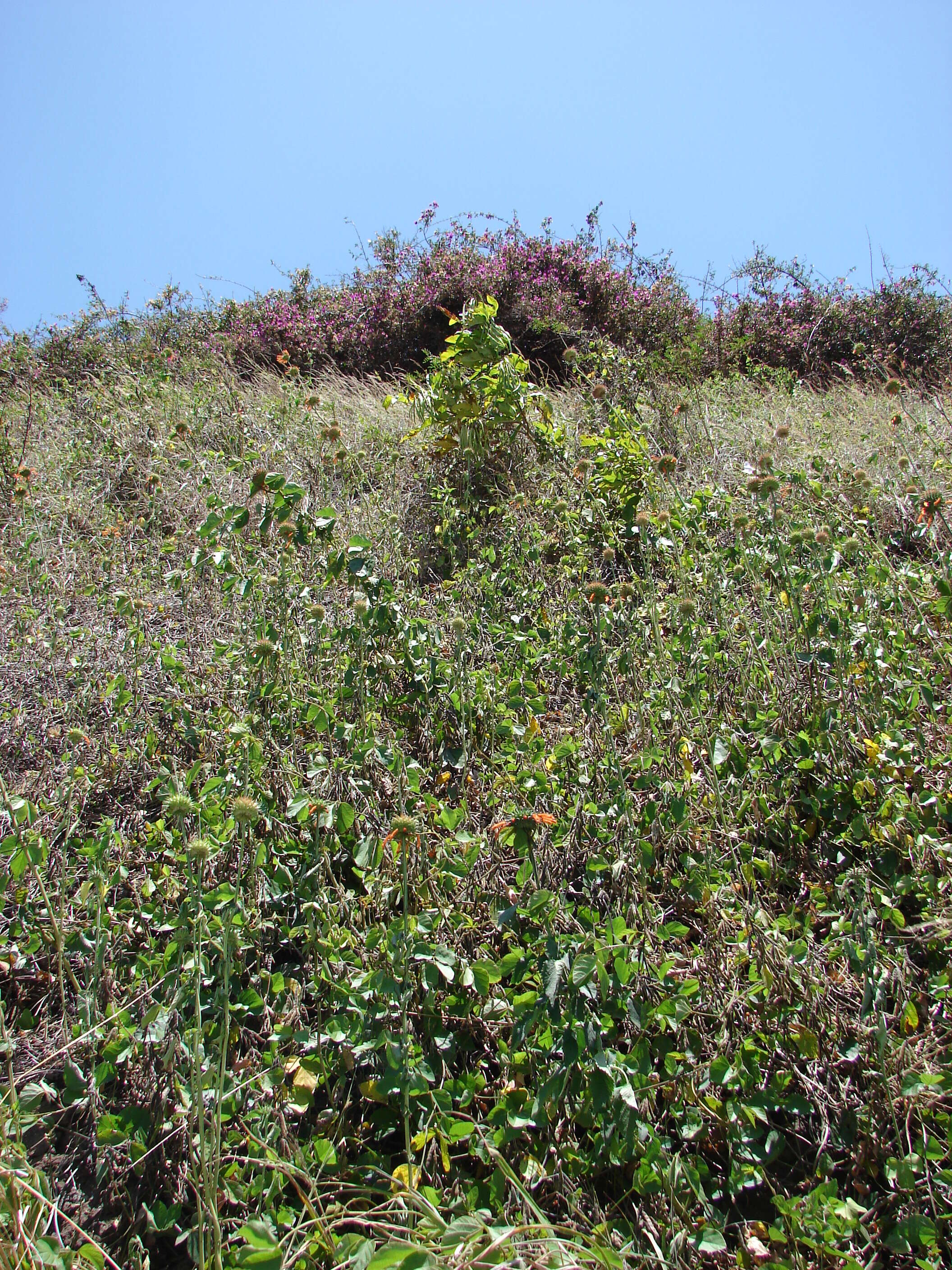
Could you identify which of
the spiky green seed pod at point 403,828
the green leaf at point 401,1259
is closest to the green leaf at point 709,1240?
the green leaf at point 401,1259

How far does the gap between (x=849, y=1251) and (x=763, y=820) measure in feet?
3.20

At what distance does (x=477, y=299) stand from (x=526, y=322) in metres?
0.56

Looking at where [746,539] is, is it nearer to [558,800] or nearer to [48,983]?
[558,800]

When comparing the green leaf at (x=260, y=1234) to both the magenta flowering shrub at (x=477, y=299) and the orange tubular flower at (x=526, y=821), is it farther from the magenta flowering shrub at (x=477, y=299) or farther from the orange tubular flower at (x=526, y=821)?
the magenta flowering shrub at (x=477, y=299)

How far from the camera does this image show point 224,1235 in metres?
1.32

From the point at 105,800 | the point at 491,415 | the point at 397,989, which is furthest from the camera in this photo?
the point at 491,415

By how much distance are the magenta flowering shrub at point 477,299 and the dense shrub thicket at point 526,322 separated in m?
0.02

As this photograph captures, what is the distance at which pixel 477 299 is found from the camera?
732 cm

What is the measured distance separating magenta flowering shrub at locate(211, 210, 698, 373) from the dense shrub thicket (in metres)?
0.02

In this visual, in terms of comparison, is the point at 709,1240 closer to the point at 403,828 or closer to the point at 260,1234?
the point at 260,1234

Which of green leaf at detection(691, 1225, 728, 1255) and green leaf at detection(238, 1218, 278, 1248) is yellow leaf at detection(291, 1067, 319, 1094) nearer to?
green leaf at detection(238, 1218, 278, 1248)

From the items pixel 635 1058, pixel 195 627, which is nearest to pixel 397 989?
pixel 635 1058

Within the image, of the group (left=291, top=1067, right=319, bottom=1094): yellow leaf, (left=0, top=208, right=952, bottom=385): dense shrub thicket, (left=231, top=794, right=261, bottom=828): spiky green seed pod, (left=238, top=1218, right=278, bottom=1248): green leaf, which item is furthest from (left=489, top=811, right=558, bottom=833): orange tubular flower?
(left=0, top=208, right=952, bottom=385): dense shrub thicket

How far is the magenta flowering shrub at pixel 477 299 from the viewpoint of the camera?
7375mm
